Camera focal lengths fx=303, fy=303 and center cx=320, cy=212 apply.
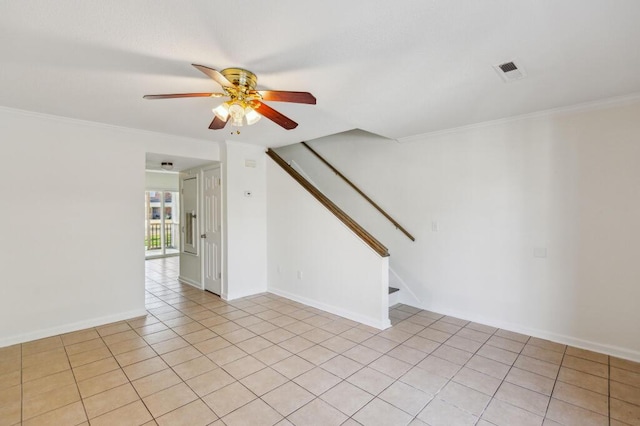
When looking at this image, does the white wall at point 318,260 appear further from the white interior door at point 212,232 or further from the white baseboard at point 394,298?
the white interior door at point 212,232

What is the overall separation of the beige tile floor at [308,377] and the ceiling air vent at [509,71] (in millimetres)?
2399

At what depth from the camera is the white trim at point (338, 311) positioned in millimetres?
3552

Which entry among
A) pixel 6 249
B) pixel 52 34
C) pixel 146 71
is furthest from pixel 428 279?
pixel 6 249

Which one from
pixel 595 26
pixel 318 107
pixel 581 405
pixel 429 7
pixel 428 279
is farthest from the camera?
pixel 428 279

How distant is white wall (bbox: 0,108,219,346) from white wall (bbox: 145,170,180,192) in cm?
496

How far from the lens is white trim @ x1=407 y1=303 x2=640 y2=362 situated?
2785mm

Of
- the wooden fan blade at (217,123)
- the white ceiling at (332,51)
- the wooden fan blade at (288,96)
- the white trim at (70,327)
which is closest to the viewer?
the white ceiling at (332,51)

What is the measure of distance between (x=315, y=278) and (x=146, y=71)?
3.11 metres

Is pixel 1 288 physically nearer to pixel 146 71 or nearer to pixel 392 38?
pixel 146 71

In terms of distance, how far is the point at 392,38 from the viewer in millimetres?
1791

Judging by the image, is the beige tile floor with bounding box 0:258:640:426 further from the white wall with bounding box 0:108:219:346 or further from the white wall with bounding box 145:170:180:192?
the white wall with bounding box 145:170:180:192

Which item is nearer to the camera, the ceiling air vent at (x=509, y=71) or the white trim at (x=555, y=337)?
the ceiling air vent at (x=509, y=71)

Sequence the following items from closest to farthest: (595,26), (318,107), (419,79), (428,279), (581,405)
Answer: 1. (595,26)
2. (581,405)
3. (419,79)
4. (318,107)
5. (428,279)

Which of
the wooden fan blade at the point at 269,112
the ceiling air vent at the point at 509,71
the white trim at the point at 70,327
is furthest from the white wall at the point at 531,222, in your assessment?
the white trim at the point at 70,327
